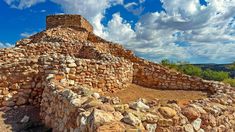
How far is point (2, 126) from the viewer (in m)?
7.94

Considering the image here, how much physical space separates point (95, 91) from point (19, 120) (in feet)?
9.88

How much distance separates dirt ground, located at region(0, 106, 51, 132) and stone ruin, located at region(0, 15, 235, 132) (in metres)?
0.24

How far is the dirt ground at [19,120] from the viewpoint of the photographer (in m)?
7.89

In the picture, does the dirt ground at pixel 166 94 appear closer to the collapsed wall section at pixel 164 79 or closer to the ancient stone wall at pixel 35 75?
the collapsed wall section at pixel 164 79

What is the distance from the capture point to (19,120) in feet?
27.9

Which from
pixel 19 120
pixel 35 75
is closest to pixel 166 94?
pixel 35 75

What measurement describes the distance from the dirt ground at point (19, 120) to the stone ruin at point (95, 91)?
0.24m

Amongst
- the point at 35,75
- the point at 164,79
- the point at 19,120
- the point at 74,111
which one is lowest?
the point at 19,120

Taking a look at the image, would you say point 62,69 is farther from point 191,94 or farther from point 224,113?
point 191,94

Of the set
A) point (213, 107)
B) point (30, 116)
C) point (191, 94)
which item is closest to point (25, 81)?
point (30, 116)

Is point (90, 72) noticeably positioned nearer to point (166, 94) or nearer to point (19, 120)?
point (19, 120)

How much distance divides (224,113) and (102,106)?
423cm

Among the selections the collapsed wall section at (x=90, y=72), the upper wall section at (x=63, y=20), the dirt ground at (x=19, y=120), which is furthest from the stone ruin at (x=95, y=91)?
the upper wall section at (x=63, y=20)

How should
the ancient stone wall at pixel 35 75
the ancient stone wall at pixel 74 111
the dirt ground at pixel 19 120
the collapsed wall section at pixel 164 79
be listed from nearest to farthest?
the ancient stone wall at pixel 74 111 < the dirt ground at pixel 19 120 < the ancient stone wall at pixel 35 75 < the collapsed wall section at pixel 164 79
